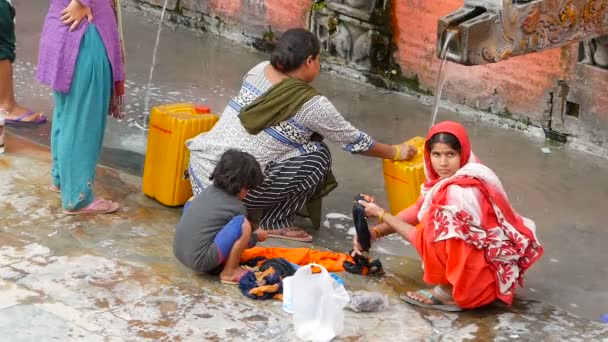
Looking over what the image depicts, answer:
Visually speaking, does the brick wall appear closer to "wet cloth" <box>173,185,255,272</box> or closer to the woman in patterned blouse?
the woman in patterned blouse

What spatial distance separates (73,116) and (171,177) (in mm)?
631

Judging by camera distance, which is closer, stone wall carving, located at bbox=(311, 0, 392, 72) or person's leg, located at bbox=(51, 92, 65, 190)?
person's leg, located at bbox=(51, 92, 65, 190)

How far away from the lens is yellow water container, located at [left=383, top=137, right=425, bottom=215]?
5.45 m

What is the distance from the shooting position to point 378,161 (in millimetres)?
6734

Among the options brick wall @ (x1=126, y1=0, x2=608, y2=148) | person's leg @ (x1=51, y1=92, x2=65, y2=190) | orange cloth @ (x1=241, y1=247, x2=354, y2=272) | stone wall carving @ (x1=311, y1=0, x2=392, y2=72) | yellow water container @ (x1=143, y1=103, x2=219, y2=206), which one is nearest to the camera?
orange cloth @ (x1=241, y1=247, x2=354, y2=272)

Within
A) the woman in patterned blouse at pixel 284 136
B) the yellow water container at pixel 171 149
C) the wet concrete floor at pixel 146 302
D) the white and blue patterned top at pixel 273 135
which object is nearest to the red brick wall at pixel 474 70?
the woman in patterned blouse at pixel 284 136

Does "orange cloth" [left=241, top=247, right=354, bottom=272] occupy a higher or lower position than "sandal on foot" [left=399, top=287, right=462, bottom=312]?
higher

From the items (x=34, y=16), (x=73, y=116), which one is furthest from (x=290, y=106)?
(x=34, y=16)

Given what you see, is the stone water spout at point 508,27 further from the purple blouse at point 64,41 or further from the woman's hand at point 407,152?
the purple blouse at point 64,41

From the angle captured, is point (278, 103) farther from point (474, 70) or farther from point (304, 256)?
point (474, 70)

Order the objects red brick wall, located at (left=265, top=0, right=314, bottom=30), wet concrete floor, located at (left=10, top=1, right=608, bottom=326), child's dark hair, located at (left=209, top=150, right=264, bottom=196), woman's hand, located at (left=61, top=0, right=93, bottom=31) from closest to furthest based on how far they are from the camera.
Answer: child's dark hair, located at (left=209, top=150, right=264, bottom=196)
woman's hand, located at (left=61, top=0, right=93, bottom=31)
wet concrete floor, located at (left=10, top=1, right=608, bottom=326)
red brick wall, located at (left=265, top=0, right=314, bottom=30)

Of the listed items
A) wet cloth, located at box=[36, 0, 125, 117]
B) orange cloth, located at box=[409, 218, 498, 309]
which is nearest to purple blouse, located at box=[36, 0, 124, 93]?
wet cloth, located at box=[36, 0, 125, 117]

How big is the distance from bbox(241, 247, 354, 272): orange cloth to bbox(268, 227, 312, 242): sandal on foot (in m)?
0.30

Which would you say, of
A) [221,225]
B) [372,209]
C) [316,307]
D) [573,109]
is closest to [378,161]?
[573,109]
